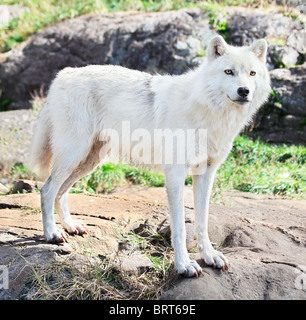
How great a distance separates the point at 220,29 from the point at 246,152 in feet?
10.7

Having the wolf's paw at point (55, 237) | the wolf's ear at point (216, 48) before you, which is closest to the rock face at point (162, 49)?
the wolf's ear at point (216, 48)

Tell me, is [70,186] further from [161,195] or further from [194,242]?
[161,195]

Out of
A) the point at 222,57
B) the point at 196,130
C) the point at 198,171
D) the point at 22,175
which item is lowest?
the point at 22,175

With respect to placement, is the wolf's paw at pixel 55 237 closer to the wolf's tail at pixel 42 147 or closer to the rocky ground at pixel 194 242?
the rocky ground at pixel 194 242

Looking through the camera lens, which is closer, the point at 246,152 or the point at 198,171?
the point at 198,171

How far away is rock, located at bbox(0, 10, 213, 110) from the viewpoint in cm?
979

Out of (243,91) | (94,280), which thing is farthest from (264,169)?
(94,280)

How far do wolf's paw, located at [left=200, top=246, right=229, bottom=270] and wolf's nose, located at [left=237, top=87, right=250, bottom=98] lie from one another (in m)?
1.38

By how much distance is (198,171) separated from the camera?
4133mm

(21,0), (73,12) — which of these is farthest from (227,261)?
(21,0)

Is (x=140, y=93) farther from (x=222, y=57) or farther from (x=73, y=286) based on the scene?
(x=73, y=286)

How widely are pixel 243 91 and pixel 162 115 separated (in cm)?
84

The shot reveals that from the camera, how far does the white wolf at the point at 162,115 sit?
150 inches

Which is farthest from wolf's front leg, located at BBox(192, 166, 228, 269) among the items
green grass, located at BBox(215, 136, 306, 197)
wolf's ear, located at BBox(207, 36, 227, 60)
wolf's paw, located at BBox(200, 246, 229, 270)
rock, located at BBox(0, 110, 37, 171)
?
rock, located at BBox(0, 110, 37, 171)
